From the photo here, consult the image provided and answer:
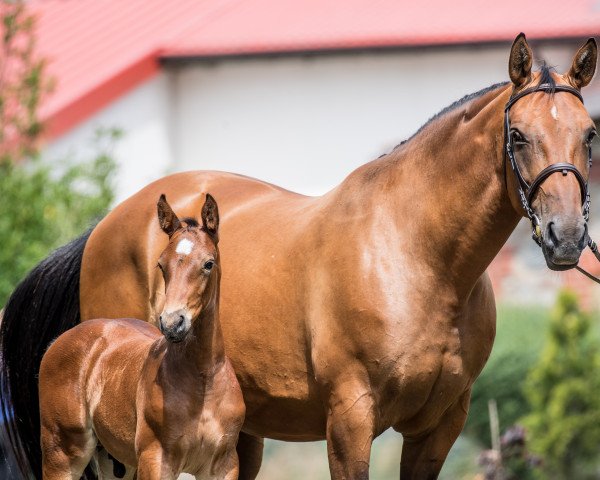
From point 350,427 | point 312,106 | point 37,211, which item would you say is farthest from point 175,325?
point 312,106

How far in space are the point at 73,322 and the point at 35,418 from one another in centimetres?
51

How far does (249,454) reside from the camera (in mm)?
5844

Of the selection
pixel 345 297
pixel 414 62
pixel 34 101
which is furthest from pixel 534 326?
pixel 345 297

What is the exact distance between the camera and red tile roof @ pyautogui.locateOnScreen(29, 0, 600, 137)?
534 inches

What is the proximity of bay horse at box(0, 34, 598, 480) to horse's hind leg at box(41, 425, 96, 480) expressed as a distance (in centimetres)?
71

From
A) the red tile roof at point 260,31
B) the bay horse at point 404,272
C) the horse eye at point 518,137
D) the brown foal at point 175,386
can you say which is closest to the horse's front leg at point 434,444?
the bay horse at point 404,272

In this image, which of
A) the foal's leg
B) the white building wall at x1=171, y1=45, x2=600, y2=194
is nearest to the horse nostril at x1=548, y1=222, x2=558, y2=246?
the foal's leg

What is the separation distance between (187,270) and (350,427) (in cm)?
86

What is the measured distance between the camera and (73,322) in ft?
20.2

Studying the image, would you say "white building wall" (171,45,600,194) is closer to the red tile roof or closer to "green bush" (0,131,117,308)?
the red tile roof

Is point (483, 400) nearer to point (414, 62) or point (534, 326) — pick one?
point (534, 326)

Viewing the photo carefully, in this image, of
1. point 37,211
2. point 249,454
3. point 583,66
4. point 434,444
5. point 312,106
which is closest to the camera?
point 583,66

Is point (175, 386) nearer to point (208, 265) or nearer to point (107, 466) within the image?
point (208, 265)

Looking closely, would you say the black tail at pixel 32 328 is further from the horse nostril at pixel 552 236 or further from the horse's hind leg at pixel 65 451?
the horse nostril at pixel 552 236
